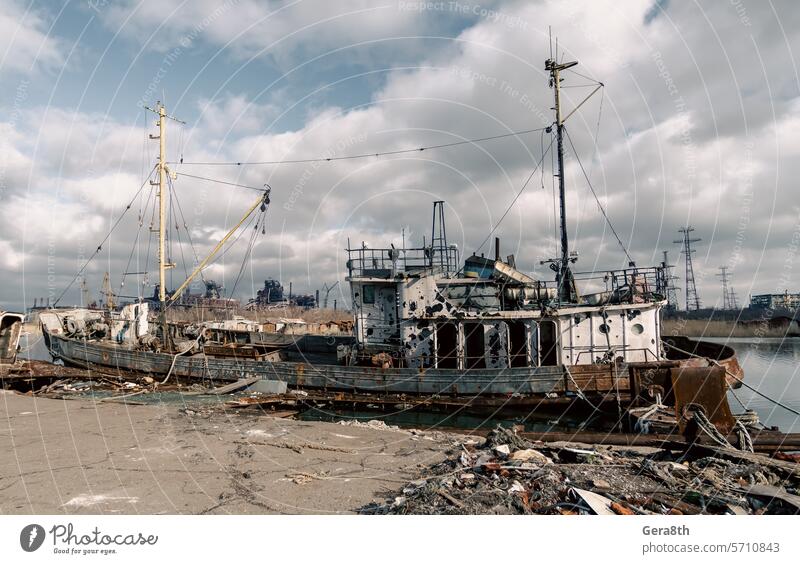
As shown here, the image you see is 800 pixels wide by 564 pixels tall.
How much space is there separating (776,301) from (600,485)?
301 feet

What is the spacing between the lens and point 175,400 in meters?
16.9

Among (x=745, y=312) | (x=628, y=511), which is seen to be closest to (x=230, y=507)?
(x=628, y=511)

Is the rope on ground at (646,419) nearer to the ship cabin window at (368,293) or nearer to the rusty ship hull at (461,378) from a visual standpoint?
the rusty ship hull at (461,378)

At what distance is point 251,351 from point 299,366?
6120 mm

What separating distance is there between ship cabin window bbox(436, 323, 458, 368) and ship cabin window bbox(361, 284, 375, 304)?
10.9ft

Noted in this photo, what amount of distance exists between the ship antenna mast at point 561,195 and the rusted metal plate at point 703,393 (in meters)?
8.07

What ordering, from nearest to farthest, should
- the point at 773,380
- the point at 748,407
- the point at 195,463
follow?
1. the point at 195,463
2. the point at 748,407
3. the point at 773,380

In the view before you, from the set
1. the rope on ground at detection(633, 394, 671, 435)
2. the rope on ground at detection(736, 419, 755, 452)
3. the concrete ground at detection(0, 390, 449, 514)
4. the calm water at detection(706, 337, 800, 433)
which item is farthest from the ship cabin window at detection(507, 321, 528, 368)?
the rope on ground at detection(736, 419, 755, 452)

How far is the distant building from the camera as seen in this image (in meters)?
70.3

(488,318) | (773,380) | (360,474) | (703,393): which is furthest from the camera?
(773,380)

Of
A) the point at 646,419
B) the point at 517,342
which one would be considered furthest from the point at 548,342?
the point at 646,419

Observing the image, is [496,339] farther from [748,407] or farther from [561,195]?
[748,407]

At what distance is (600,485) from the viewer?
20.0ft

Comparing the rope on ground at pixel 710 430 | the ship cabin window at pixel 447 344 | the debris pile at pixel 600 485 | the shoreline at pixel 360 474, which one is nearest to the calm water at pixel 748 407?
the ship cabin window at pixel 447 344
